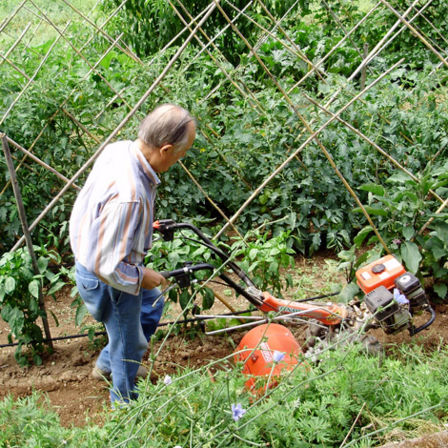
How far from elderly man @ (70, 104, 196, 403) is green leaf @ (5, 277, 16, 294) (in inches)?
22.2

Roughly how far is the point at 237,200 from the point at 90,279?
2.17 m

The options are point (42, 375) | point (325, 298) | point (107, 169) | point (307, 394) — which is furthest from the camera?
point (325, 298)

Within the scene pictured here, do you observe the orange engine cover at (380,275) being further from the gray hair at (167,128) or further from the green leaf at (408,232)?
the gray hair at (167,128)

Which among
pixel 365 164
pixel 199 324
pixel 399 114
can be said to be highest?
pixel 399 114

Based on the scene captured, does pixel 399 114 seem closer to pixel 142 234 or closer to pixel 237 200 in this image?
pixel 237 200

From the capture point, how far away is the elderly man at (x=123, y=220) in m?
2.43

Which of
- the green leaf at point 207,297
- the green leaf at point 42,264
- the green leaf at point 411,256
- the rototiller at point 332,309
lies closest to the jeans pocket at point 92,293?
the rototiller at point 332,309

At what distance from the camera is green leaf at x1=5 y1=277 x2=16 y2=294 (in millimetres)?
3102

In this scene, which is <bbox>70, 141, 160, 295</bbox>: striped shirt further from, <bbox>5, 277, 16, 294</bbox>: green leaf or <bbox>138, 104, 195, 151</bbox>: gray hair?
<bbox>5, 277, 16, 294</bbox>: green leaf

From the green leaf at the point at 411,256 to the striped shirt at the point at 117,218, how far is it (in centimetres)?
169

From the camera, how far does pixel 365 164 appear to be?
4.70 m

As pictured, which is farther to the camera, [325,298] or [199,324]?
[325,298]

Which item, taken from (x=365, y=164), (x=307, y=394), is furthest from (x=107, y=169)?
(x=365, y=164)

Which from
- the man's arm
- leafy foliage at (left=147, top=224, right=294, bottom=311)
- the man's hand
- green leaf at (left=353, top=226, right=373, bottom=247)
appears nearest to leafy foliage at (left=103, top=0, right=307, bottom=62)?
green leaf at (left=353, top=226, right=373, bottom=247)
